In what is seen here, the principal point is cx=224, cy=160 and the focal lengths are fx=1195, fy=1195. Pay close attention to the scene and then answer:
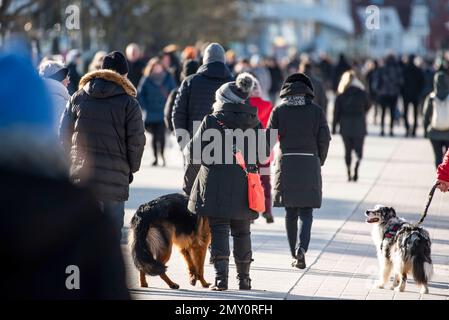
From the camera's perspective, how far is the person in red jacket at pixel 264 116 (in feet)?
38.1

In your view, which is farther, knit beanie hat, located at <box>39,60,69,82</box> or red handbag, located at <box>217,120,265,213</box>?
knit beanie hat, located at <box>39,60,69,82</box>

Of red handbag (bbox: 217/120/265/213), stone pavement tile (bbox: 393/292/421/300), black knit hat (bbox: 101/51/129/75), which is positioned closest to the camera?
red handbag (bbox: 217/120/265/213)

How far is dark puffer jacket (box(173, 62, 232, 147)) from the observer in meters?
10.5

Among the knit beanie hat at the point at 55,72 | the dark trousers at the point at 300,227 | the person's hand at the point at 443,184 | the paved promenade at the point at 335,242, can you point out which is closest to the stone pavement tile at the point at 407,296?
the paved promenade at the point at 335,242

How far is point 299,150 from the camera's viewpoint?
9.64m

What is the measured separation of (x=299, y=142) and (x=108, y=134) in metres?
2.11

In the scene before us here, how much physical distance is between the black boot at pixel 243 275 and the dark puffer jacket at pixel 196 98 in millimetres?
2255

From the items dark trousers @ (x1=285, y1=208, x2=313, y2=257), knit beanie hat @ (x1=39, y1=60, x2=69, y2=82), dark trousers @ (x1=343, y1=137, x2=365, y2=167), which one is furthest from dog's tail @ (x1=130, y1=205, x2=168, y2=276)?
dark trousers @ (x1=343, y1=137, x2=365, y2=167)

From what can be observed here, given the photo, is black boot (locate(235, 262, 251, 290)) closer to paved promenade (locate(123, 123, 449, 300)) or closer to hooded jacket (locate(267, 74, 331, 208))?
paved promenade (locate(123, 123, 449, 300))

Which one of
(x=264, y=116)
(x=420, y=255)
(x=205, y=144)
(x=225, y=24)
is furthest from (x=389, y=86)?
(x=225, y=24)

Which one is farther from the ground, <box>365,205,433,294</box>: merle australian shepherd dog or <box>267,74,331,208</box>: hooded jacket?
<box>267,74,331,208</box>: hooded jacket
